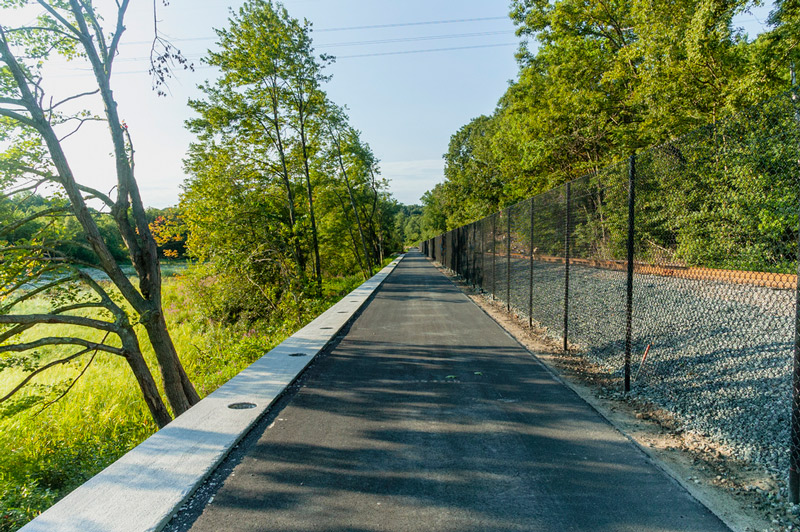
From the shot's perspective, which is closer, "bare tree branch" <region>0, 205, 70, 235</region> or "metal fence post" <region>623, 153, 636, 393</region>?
"metal fence post" <region>623, 153, 636, 393</region>

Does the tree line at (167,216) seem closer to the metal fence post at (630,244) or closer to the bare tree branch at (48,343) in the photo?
the bare tree branch at (48,343)

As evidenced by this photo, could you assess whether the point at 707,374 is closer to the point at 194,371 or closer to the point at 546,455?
the point at 546,455

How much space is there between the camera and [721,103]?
1391cm

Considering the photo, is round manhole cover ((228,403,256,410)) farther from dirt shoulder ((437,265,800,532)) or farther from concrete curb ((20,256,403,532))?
dirt shoulder ((437,265,800,532))

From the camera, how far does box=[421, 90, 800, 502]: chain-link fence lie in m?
3.01

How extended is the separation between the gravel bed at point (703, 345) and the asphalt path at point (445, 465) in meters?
0.83

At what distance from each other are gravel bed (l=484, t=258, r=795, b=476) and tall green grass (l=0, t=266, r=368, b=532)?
6.21 meters

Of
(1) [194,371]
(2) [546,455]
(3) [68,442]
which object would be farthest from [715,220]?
(1) [194,371]

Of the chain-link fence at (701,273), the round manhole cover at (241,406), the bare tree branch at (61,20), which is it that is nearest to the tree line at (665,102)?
the chain-link fence at (701,273)

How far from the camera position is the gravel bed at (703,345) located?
3.47 m

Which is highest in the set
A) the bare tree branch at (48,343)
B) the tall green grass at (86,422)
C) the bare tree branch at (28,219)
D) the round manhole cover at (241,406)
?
the bare tree branch at (28,219)

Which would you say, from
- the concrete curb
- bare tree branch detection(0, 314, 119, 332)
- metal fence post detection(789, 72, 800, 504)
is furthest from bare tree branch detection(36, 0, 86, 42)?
metal fence post detection(789, 72, 800, 504)

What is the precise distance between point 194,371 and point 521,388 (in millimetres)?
10457

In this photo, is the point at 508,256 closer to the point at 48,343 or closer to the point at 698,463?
the point at 698,463
